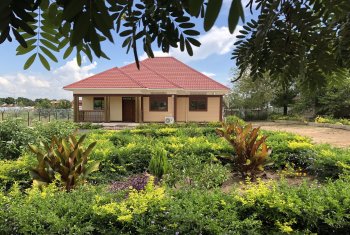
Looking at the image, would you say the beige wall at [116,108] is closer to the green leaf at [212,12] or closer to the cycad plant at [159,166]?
the cycad plant at [159,166]

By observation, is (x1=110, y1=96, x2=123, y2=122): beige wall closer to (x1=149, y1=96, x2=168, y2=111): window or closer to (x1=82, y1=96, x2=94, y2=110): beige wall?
(x1=82, y1=96, x2=94, y2=110): beige wall

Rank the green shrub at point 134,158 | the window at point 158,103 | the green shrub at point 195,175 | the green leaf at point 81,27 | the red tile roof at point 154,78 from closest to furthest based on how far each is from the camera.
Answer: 1. the green leaf at point 81,27
2. the green shrub at point 195,175
3. the green shrub at point 134,158
4. the red tile roof at point 154,78
5. the window at point 158,103

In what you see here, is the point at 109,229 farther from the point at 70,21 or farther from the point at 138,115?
the point at 138,115

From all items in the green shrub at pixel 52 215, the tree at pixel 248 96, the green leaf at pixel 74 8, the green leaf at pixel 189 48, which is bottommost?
the green shrub at pixel 52 215

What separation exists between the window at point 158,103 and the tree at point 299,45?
2405 centimetres

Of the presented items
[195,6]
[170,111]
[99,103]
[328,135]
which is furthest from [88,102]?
[195,6]

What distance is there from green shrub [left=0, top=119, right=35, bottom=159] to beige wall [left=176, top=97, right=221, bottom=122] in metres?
19.4

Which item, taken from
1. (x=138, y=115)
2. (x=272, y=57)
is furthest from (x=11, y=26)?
(x=138, y=115)

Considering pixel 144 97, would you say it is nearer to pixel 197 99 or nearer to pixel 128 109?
pixel 128 109

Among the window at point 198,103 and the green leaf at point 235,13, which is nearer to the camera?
the green leaf at point 235,13

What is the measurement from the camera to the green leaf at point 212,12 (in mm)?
800

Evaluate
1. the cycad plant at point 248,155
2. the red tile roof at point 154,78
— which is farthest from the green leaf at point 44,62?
the red tile roof at point 154,78

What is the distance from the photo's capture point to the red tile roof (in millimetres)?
25406

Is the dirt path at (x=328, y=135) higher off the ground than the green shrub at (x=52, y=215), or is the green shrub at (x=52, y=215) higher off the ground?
the green shrub at (x=52, y=215)
